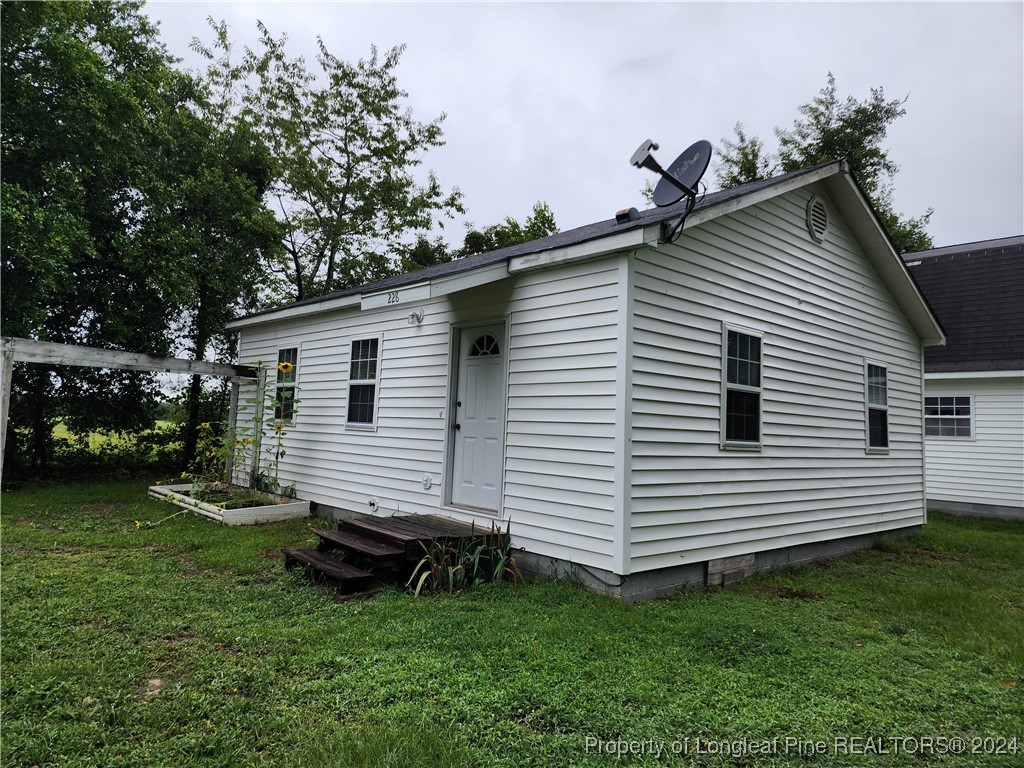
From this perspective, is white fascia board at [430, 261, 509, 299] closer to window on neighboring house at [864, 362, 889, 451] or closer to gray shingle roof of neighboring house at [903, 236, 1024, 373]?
window on neighboring house at [864, 362, 889, 451]

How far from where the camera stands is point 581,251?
4922mm

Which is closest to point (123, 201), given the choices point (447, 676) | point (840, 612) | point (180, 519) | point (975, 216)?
point (180, 519)

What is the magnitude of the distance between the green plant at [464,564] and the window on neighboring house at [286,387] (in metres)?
4.95

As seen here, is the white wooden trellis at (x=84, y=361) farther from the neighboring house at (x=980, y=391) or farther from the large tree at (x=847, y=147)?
the large tree at (x=847, y=147)

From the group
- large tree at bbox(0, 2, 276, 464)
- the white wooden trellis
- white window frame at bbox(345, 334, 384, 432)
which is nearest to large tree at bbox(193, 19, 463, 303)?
large tree at bbox(0, 2, 276, 464)

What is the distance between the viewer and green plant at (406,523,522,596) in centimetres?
468

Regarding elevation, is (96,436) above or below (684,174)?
below

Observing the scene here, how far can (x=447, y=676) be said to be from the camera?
10.0 ft

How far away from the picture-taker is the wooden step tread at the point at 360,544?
15.2ft

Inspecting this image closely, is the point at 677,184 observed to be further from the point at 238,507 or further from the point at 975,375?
the point at 975,375

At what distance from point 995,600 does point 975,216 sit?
25.3 metres

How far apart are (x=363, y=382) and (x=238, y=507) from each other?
255cm

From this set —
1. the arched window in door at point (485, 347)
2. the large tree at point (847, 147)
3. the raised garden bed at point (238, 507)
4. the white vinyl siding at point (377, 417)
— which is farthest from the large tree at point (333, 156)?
the large tree at point (847, 147)

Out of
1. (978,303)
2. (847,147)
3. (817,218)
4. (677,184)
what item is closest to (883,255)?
(817,218)
